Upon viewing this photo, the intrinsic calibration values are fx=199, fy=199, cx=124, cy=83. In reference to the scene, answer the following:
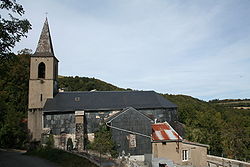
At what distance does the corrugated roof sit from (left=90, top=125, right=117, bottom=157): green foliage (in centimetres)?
496

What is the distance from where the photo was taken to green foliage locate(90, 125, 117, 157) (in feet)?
69.4

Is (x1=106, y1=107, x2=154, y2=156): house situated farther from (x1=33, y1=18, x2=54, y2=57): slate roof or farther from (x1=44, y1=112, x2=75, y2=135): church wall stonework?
(x1=33, y1=18, x2=54, y2=57): slate roof

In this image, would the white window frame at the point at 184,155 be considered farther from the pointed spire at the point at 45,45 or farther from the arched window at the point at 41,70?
the pointed spire at the point at 45,45

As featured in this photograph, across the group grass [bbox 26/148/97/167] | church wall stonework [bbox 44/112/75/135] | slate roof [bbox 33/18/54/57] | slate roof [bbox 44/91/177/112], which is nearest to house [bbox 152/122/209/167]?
slate roof [bbox 44/91/177/112]

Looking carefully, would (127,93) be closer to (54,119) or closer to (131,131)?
(131,131)

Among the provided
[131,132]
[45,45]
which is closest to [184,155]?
[131,132]

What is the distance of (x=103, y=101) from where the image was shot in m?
28.2

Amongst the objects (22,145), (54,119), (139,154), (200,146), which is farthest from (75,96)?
(200,146)

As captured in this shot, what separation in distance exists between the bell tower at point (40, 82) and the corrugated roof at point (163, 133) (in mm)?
14349

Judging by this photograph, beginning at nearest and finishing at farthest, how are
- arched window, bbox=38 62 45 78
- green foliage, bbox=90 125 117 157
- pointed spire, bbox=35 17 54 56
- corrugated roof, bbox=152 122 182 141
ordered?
1. green foliage, bbox=90 125 117 157
2. corrugated roof, bbox=152 122 182 141
3. arched window, bbox=38 62 45 78
4. pointed spire, bbox=35 17 54 56

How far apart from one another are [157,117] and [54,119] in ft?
45.6

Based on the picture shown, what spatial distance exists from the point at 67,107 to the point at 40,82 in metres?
5.03

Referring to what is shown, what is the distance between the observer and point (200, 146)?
2222 centimetres

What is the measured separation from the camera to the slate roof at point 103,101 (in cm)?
2634
